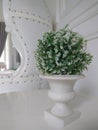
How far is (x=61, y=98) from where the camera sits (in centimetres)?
37

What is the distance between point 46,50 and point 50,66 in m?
0.05

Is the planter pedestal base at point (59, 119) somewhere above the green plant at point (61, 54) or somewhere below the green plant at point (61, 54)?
below

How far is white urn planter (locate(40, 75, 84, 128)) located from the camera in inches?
14.1

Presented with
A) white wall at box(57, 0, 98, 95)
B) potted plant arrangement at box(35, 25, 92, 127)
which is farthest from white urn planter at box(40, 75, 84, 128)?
white wall at box(57, 0, 98, 95)

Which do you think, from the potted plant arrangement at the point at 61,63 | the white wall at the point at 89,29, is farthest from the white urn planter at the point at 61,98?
the white wall at the point at 89,29

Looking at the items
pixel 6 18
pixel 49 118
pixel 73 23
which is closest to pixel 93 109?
pixel 49 118

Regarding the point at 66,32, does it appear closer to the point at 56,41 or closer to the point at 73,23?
the point at 56,41

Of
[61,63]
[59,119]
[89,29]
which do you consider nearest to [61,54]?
[61,63]

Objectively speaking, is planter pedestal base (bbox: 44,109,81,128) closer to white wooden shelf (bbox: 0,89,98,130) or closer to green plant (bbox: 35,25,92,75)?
white wooden shelf (bbox: 0,89,98,130)

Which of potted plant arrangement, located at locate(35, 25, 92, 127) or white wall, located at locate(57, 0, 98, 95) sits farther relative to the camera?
white wall, located at locate(57, 0, 98, 95)

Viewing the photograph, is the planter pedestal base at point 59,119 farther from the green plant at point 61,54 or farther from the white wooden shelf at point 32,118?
the green plant at point 61,54

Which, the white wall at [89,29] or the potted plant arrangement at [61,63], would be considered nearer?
the potted plant arrangement at [61,63]

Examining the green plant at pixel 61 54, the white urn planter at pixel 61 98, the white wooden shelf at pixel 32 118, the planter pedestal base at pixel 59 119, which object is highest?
the green plant at pixel 61 54

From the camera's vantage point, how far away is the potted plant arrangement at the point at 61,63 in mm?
354
